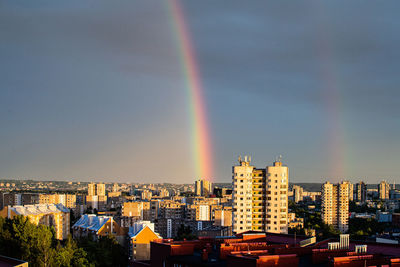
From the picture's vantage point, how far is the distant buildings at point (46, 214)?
44.5m

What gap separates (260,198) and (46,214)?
2134cm

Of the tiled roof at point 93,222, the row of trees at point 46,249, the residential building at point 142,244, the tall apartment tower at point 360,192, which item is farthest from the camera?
the tall apartment tower at point 360,192

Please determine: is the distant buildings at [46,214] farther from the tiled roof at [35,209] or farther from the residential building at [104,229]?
the residential building at [104,229]

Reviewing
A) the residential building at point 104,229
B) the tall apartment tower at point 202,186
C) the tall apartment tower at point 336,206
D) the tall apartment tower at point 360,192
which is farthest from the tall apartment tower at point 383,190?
the residential building at point 104,229

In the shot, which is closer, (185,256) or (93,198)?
(185,256)

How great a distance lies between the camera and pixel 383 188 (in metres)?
155

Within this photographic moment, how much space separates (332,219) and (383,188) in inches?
3346

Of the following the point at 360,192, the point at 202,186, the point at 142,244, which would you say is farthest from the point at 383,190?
the point at 142,244

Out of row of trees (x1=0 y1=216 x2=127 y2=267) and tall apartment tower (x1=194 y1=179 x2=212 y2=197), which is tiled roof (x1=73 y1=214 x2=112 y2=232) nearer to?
row of trees (x1=0 y1=216 x2=127 y2=267)

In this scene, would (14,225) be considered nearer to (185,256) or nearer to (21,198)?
(185,256)

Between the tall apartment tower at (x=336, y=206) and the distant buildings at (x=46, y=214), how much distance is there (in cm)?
4094

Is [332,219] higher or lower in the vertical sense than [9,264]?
lower

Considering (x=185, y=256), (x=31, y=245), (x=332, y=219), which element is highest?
(x=185, y=256)

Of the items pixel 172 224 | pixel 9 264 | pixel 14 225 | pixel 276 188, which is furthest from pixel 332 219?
pixel 9 264
